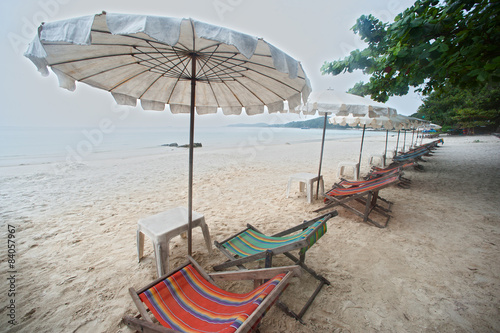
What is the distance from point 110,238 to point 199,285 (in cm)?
230

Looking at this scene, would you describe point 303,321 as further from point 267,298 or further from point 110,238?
point 110,238

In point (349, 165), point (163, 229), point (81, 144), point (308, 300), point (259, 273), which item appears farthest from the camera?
point (81, 144)

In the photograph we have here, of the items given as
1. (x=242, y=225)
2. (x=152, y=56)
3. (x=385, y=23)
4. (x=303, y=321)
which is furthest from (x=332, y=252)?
(x=385, y=23)

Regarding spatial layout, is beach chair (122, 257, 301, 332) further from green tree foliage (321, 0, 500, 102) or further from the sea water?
the sea water

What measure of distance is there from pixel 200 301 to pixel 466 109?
48331 millimetres

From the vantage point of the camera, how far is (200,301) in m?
1.78

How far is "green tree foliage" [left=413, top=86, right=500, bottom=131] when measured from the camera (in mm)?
31719

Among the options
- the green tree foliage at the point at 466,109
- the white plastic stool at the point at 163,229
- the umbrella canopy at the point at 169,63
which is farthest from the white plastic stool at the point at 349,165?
the green tree foliage at the point at 466,109

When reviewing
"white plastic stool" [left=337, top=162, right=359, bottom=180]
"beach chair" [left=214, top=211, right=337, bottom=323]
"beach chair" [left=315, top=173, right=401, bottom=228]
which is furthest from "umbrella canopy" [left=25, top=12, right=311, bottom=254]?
"white plastic stool" [left=337, top=162, right=359, bottom=180]

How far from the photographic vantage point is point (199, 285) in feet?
6.41

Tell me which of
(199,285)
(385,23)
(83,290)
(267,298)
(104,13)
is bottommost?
(83,290)

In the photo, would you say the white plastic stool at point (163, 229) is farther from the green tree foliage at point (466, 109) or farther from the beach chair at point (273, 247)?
the green tree foliage at point (466, 109)

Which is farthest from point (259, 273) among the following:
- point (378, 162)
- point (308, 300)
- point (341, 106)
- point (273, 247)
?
point (378, 162)

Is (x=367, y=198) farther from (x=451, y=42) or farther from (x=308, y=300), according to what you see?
(x=451, y=42)
